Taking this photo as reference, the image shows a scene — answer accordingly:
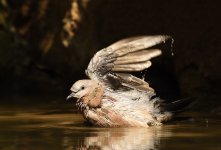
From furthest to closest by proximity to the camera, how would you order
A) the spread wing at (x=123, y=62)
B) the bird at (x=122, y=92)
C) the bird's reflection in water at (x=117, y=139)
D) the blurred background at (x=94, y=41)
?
the blurred background at (x=94, y=41) < the spread wing at (x=123, y=62) < the bird at (x=122, y=92) < the bird's reflection in water at (x=117, y=139)

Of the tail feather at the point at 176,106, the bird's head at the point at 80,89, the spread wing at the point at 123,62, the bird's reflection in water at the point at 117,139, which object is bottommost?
the bird's reflection in water at the point at 117,139

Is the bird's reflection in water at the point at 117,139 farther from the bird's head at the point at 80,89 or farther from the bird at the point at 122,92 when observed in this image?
the bird's head at the point at 80,89

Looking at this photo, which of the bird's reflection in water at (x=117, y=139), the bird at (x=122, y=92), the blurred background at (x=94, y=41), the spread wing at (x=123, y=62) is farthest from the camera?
the blurred background at (x=94, y=41)

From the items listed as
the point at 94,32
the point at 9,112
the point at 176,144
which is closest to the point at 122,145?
the point at 176,144

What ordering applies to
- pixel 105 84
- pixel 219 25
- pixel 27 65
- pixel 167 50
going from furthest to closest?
pixel 27 65 < pixel 167 50 < pixel 219 25 < pixel 105 84

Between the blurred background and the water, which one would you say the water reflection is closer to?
the water

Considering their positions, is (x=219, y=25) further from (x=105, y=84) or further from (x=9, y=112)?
(x=9, y=112)

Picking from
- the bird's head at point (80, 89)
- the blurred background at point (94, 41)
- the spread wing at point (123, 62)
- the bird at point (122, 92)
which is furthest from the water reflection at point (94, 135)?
the blurred background at point (94, 41)

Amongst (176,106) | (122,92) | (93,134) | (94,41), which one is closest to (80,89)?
(122,92)

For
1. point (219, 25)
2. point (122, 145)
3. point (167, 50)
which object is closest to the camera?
point (122, 145)
